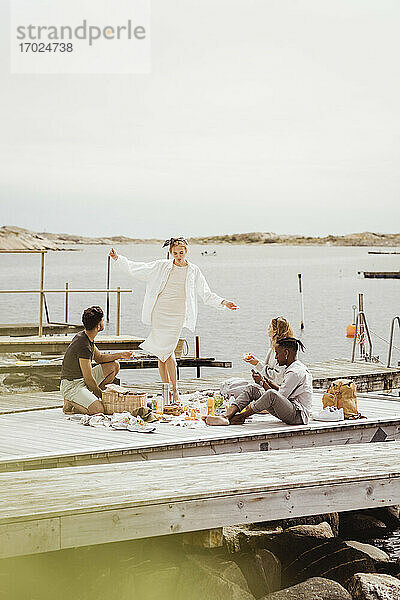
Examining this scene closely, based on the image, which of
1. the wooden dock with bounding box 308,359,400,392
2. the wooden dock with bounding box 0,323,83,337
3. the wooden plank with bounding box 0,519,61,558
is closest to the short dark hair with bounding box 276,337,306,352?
the wooden plank with bounding box 0,519,61,558

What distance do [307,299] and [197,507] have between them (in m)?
55.2

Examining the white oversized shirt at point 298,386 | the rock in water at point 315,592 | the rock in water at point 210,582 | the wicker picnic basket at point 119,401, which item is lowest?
the rock in water at point 315,592

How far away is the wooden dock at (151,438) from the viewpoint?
6271 millimetres

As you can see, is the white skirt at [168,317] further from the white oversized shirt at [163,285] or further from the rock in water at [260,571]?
the rock in water at [260,571]

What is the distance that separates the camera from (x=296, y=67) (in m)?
62.6

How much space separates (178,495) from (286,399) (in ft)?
8.78

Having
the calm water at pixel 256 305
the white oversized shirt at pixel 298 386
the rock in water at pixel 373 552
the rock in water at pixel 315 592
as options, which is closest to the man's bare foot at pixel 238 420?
the white oversized shirt at pixel 298 386

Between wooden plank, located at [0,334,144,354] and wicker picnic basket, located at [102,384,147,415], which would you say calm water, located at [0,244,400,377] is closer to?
wooden plank, located at [0,334,144,354]

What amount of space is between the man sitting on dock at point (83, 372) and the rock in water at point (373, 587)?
2.90m

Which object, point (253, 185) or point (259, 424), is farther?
point (253, 185)

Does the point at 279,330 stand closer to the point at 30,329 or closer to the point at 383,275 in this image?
the point at 30,329

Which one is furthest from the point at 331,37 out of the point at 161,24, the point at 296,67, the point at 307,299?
the point at 161,24

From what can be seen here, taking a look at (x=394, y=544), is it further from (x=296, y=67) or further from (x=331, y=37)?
(x=296, y=67)

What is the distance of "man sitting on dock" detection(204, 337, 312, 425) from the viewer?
7.21 metres
